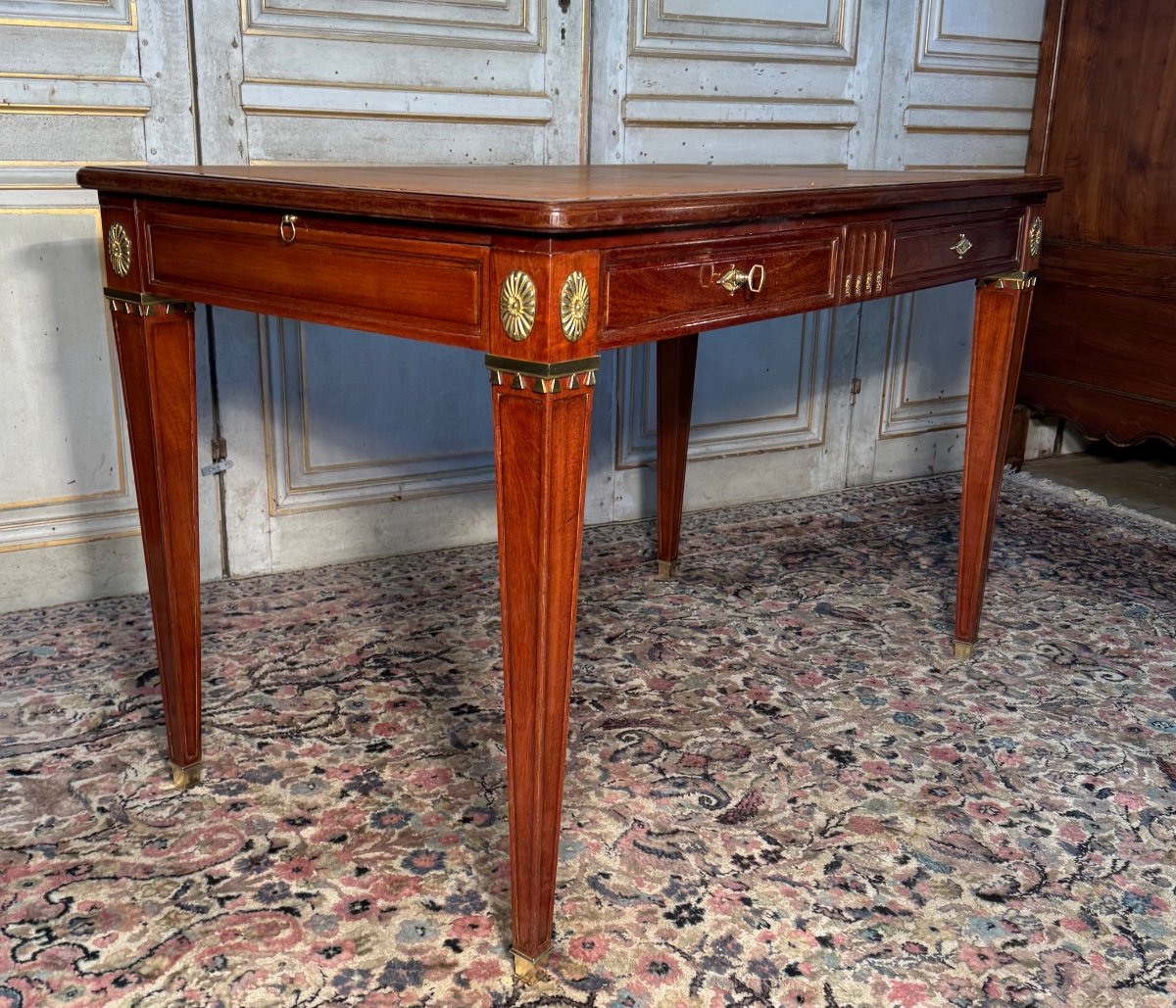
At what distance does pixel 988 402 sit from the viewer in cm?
238

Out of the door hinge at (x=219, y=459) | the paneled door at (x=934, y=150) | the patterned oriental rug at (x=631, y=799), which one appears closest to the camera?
the patterned oriental rug at (x=631, y=799)

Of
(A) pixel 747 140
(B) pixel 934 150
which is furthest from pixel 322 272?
(B) pixel 934 150

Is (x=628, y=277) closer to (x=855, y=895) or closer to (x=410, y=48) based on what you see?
(x=855, y=895)

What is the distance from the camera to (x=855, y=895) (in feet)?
5.53

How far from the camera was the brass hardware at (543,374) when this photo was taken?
1311 millimetres

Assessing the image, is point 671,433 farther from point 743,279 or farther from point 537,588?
point 537,588

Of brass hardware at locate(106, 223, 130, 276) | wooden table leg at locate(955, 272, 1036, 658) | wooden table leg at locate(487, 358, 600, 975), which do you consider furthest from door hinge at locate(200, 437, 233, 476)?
wooden table leg at locate(955, 272, 1036, 658)

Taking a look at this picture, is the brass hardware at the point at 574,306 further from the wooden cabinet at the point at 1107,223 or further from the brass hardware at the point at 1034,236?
the wooden cabinet at the point at 1107,223

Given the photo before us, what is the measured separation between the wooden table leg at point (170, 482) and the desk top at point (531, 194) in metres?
0.21

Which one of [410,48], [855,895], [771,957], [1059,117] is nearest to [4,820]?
[771,957]

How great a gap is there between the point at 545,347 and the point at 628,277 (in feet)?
0.57

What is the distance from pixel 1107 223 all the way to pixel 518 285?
9.32ft

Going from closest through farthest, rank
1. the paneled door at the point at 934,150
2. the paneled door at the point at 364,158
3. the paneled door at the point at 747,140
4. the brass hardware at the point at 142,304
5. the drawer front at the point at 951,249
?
the brass hardware at the point at 142,304 → the drawer front at the point at 951,249 → the paneled door at the point at 364,158 → the paneled door at the point at 747,140 → the paneled door at the point at 934,150

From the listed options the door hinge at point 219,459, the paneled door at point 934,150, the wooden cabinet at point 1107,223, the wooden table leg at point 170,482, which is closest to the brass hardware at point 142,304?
the wooden table leg at point 170,482
